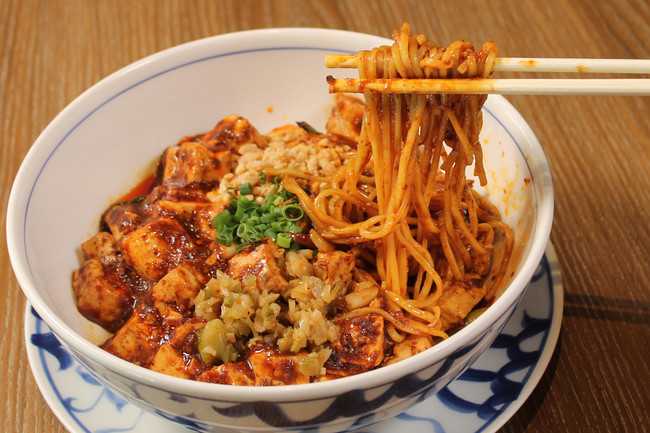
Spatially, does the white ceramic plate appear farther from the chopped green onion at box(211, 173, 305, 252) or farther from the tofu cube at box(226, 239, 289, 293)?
the chopped green onion at box(211, 173, 305, 252)

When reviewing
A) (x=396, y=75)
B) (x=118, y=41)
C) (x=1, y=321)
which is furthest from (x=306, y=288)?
(x=118, y=41)

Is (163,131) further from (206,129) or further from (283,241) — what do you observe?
(283,241)

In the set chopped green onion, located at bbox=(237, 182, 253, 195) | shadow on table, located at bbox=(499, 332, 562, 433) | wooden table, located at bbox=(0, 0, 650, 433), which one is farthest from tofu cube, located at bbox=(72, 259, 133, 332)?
shadow on table, located at bbox=(499, 332, 562, 433)

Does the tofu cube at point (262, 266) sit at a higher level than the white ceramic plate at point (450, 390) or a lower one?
higher

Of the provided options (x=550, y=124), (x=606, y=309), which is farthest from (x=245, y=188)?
(x=550, y=124)

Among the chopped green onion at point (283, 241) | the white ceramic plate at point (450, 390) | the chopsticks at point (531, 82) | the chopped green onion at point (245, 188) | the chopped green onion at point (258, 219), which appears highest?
the chopsticks at point (531, 82)

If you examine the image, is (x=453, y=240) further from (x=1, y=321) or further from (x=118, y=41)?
(x=118, y=41)

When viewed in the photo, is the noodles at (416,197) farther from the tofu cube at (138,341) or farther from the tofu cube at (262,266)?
the tofu cube at (138,341)

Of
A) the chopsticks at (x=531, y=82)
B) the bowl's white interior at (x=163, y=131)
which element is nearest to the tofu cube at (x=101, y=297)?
the bowl's white interior at (x=163, y=131)
